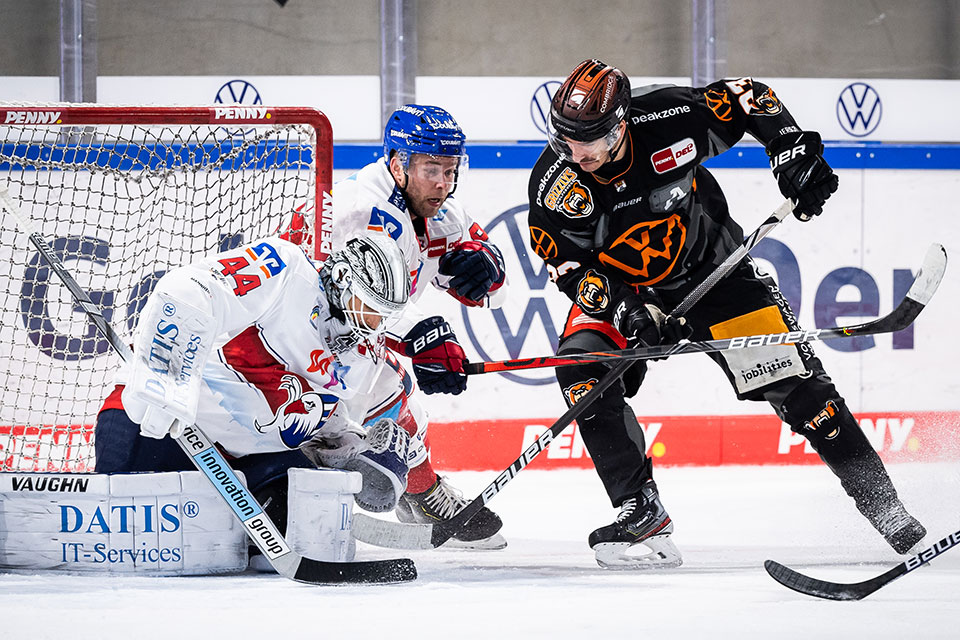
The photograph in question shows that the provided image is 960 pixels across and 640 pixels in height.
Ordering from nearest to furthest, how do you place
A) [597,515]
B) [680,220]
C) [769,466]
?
[680,220], [597,515], [769,466]

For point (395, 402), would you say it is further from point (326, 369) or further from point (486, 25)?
point (486, 25)

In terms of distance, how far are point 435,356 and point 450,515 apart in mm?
631

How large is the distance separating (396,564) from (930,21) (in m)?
3.60

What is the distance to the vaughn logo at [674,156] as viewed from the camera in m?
2.81

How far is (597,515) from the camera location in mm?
3590

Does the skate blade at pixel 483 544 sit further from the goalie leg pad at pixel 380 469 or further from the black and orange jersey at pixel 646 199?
the black and orange jersey at pixel 646 199

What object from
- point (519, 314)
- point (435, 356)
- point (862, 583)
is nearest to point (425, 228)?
point (435, 356)

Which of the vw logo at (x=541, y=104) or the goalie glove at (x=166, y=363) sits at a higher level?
the vw logo at (x=541, y=104)

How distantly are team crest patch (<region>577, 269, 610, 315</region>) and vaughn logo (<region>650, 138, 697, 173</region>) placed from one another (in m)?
0.30

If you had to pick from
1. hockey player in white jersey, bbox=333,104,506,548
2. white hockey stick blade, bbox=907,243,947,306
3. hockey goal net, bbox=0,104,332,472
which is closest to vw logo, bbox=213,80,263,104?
hockey goal net, bbox=0,104,332,472

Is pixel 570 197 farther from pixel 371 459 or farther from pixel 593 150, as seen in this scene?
pixel 371 459

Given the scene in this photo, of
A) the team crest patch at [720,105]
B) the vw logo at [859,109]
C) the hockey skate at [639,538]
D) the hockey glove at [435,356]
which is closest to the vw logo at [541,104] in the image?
the vw logo at [859,109]

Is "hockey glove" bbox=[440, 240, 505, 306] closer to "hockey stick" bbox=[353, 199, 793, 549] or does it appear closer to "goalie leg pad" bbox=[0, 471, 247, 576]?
"hockey stick" bbox=[353, 199, 793, 549]

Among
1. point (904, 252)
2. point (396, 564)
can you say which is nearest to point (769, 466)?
point (904, 252)
